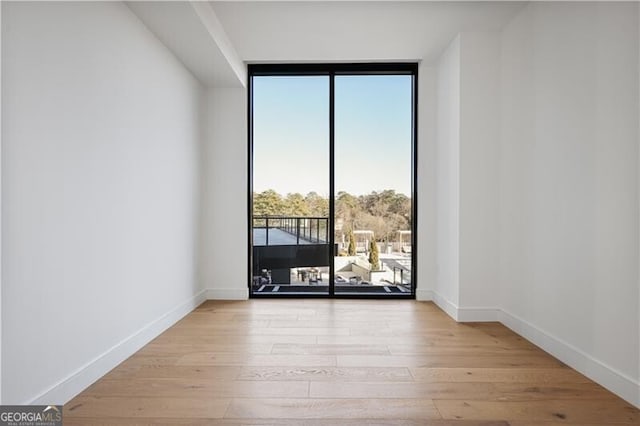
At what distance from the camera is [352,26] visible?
3.01 metres

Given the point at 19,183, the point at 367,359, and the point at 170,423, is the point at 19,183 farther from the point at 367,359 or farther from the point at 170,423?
the point at 367,359

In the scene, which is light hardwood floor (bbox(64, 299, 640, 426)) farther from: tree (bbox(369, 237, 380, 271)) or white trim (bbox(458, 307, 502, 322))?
tree (bbox(369, 237, 380, 271))

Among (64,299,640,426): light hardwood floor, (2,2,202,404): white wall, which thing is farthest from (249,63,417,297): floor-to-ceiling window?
(2,2,202,404): white wall

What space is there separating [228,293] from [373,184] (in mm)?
1856

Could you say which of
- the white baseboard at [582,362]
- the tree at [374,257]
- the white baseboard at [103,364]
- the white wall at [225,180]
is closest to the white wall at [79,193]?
the white baseboard at [103,364]

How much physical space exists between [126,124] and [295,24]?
1.50 meters

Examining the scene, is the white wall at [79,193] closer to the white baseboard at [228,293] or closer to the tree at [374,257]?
the white baseboard at [228,293]

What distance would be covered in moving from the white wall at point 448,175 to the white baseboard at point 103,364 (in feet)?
7.58

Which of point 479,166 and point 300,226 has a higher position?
point 479,166

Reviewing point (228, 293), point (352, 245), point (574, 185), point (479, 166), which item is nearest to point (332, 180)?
point (352, 245)

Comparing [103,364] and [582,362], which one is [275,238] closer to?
[103,364]

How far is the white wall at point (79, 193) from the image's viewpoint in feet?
5.01

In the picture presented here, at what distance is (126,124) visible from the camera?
7.71 feet

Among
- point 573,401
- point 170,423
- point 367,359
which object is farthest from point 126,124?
point 573,401
